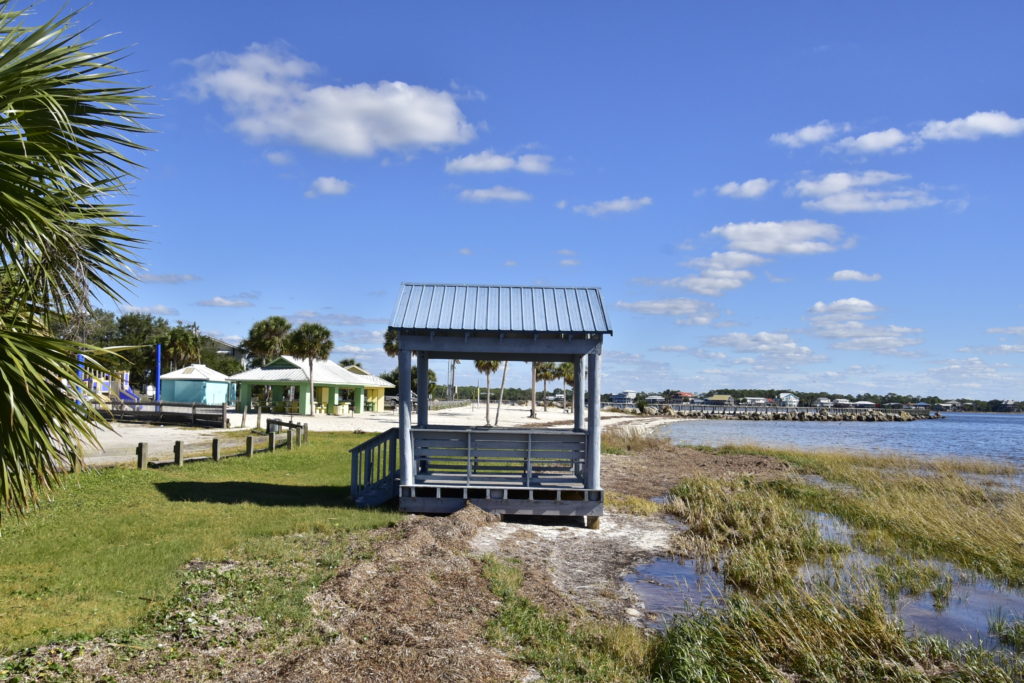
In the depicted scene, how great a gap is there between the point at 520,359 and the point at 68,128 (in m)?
13.2

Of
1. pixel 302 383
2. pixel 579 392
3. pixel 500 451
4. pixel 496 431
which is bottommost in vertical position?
pixel 500 451

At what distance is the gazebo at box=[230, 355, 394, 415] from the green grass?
39148 mm

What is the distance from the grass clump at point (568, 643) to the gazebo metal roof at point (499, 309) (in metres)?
6.36

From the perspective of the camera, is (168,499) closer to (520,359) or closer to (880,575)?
(520,359)

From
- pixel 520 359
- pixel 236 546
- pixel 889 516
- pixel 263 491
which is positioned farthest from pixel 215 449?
pixel 889 516

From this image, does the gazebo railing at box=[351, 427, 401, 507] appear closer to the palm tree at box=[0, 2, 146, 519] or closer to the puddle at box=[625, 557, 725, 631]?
the puddle at box=[625, 557, 725, 631]

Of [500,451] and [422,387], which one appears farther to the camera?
[422,387]

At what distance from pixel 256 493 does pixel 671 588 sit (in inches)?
372

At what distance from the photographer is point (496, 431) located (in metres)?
15.0

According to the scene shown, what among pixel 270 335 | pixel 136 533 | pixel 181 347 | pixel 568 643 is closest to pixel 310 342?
pixel 270 335

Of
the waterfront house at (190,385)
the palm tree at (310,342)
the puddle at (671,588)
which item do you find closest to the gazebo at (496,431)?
the puddle at (671,588)

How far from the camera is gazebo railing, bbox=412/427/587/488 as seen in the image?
587 inches

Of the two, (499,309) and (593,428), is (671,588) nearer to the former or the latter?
(593,428)

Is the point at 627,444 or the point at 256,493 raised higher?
the point at 256,493
